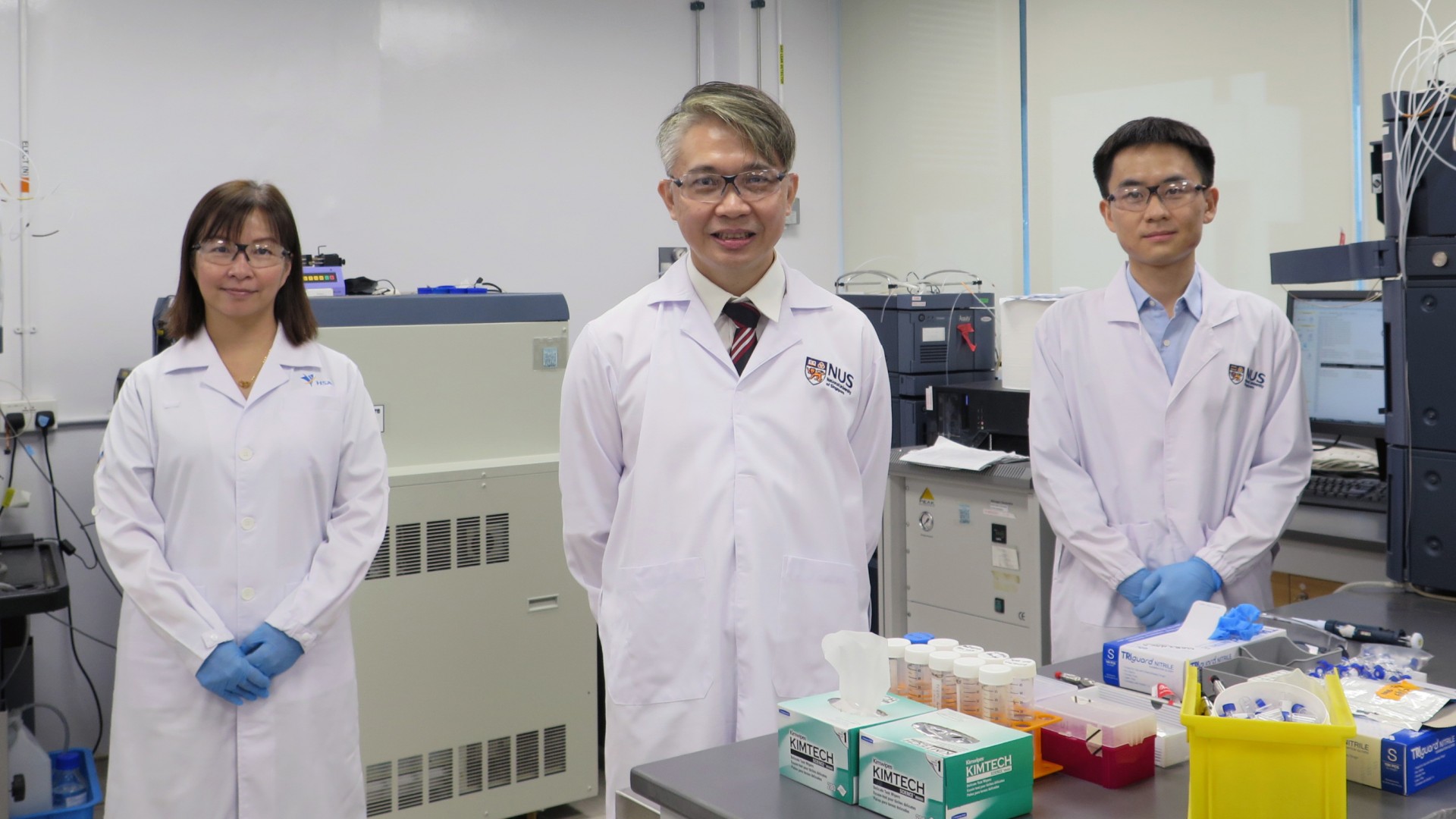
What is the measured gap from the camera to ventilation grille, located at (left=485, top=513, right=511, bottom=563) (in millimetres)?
2635

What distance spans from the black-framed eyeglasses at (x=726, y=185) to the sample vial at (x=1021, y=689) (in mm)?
713

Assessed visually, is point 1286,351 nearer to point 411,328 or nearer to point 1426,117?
point 1426,117

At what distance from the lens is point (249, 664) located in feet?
5.97

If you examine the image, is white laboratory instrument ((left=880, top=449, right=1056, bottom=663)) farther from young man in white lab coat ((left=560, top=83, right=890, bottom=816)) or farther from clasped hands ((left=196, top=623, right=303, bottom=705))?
clasped hands ((left=196, top=623, right=303, bottom=705))

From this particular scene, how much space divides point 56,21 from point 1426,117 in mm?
3283

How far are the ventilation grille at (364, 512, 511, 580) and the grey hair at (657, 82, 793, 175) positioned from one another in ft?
4.21

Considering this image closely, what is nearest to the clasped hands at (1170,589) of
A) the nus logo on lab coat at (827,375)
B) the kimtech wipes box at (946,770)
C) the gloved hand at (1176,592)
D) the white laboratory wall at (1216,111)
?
the gloved hand at (1176,592)

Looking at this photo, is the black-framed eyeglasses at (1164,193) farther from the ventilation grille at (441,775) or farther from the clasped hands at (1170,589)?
the ventilation grille at (441,775)

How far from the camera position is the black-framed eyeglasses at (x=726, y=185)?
150 cm

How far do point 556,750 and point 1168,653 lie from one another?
1.87 meters

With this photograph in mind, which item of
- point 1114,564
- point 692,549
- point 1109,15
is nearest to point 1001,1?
point 1109,15

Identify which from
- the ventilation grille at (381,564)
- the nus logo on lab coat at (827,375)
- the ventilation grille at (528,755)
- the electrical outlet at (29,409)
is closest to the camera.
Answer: the nus logo on lab coat at (827,375)

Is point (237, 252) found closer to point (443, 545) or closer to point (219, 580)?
point (219, 580)

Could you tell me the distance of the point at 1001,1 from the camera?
163 inches
